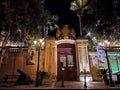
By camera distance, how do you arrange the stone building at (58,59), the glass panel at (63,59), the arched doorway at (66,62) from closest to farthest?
the stone building at (58,59) → the arched doorway at (66,62) → the glass panel at (63,59)

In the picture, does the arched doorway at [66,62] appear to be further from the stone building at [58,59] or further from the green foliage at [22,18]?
the green foliage at [22,18]

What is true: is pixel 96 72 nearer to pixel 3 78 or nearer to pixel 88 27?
pixel 88 27

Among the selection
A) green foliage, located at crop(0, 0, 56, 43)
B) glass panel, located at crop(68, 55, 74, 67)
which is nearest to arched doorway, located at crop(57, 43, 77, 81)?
glass panel, located at crop(68, 55, 74, 67)

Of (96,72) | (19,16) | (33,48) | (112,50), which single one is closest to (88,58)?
(96,72)

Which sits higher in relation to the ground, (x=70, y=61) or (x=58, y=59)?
(x=58, y=59)

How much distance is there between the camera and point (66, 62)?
57.5 feet

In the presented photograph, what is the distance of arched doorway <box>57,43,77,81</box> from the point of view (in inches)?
668

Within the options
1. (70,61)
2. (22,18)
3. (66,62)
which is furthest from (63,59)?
(22,18)

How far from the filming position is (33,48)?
56.3 ft

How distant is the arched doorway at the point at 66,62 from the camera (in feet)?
55.7

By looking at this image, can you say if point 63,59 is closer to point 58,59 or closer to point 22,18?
point 58,59

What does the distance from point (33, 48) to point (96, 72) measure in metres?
6.93

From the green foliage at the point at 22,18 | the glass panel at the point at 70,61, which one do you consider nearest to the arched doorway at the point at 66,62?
the glass panel at the point at 70,61

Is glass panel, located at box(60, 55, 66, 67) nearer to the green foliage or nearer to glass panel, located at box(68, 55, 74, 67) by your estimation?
glass panel, located at box(68, 55, 74, 67)
